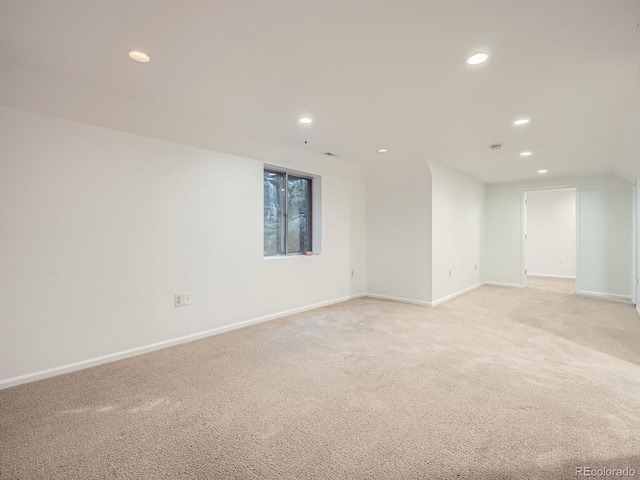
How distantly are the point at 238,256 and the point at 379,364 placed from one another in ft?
6.35

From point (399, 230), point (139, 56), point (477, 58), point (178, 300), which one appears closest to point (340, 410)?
point (178, 300)

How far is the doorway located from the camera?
7613 millimetres

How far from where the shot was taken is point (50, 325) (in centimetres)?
229

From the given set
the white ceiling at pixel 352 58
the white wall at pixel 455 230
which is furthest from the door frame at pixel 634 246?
the white ceiling at pixel 352 58

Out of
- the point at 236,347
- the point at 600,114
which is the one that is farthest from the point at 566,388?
the point at 236,347

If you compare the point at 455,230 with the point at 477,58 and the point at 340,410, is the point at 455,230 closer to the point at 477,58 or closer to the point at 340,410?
the point at 477,58

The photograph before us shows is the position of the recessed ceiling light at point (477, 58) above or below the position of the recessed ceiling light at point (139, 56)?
below

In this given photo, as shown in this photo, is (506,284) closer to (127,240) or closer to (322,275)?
(322,275)

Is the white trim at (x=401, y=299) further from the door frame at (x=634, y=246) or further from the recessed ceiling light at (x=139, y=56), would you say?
the recessed ceiling light at (x=139, y=56)

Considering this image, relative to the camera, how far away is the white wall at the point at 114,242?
218 centimetres

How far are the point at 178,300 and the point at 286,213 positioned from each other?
187cm

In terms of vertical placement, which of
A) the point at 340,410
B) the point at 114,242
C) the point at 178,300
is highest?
the point at 114,242

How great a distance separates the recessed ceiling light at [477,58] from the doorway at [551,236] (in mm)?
6732

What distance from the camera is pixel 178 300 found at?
300cm
